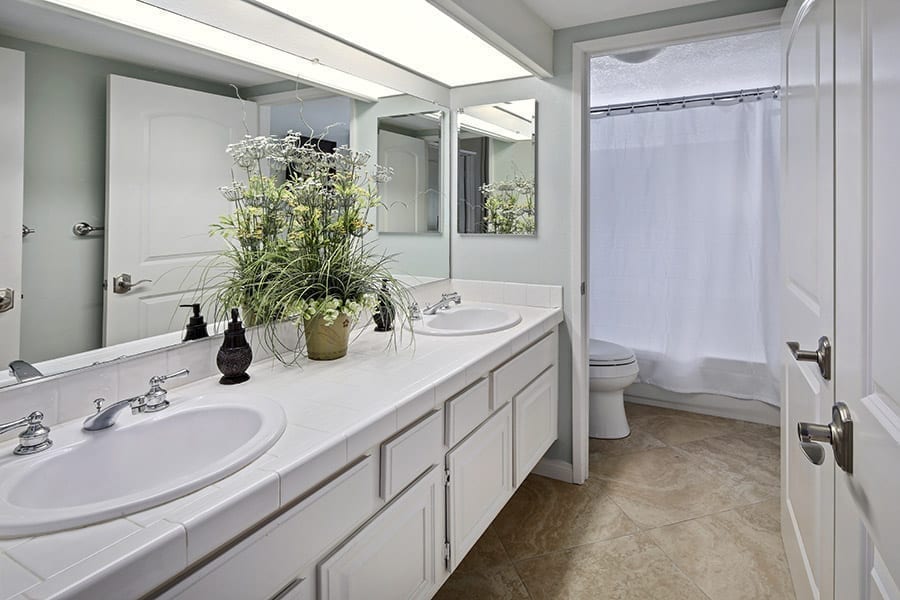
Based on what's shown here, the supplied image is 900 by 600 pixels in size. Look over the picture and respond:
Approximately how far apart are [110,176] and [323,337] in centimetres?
69

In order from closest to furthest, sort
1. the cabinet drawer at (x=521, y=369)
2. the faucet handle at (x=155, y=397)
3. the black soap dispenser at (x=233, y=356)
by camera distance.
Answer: the faucet handle at (x=155, y=397) → the black soap dispenser at (x=233, y=356) → the cabinet drawer at (x=521, y=369)

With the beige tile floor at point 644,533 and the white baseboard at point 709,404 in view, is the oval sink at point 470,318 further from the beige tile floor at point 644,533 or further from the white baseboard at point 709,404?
the white baseboard at point 709,404

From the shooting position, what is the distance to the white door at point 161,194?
128 centimetres

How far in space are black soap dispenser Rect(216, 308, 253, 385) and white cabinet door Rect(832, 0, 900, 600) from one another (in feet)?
4.35

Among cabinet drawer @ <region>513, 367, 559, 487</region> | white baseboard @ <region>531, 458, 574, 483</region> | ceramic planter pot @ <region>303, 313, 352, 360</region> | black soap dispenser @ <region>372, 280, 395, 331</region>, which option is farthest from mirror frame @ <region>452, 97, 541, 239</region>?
ceramic planter pot @ <region>303, 313, 352, 360</region>

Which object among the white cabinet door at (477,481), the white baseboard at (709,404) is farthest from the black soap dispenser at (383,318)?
the white baseboard at (709,404)

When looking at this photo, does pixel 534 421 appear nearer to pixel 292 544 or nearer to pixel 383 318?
pixel 383 318

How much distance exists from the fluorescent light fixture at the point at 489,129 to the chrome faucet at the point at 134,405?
6.25 feet

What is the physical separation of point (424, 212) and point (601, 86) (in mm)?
1618

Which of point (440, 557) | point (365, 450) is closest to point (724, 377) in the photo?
point (440, 557)

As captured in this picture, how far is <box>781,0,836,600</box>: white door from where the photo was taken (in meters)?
1.26

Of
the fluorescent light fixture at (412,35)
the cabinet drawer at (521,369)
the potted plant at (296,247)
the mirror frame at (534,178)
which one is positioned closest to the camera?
the potted plant at (296,247)

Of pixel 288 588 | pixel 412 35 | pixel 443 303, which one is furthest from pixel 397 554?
pixel 412 35

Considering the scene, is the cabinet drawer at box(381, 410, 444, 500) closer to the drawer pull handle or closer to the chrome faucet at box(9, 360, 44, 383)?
the drawer pull handle
